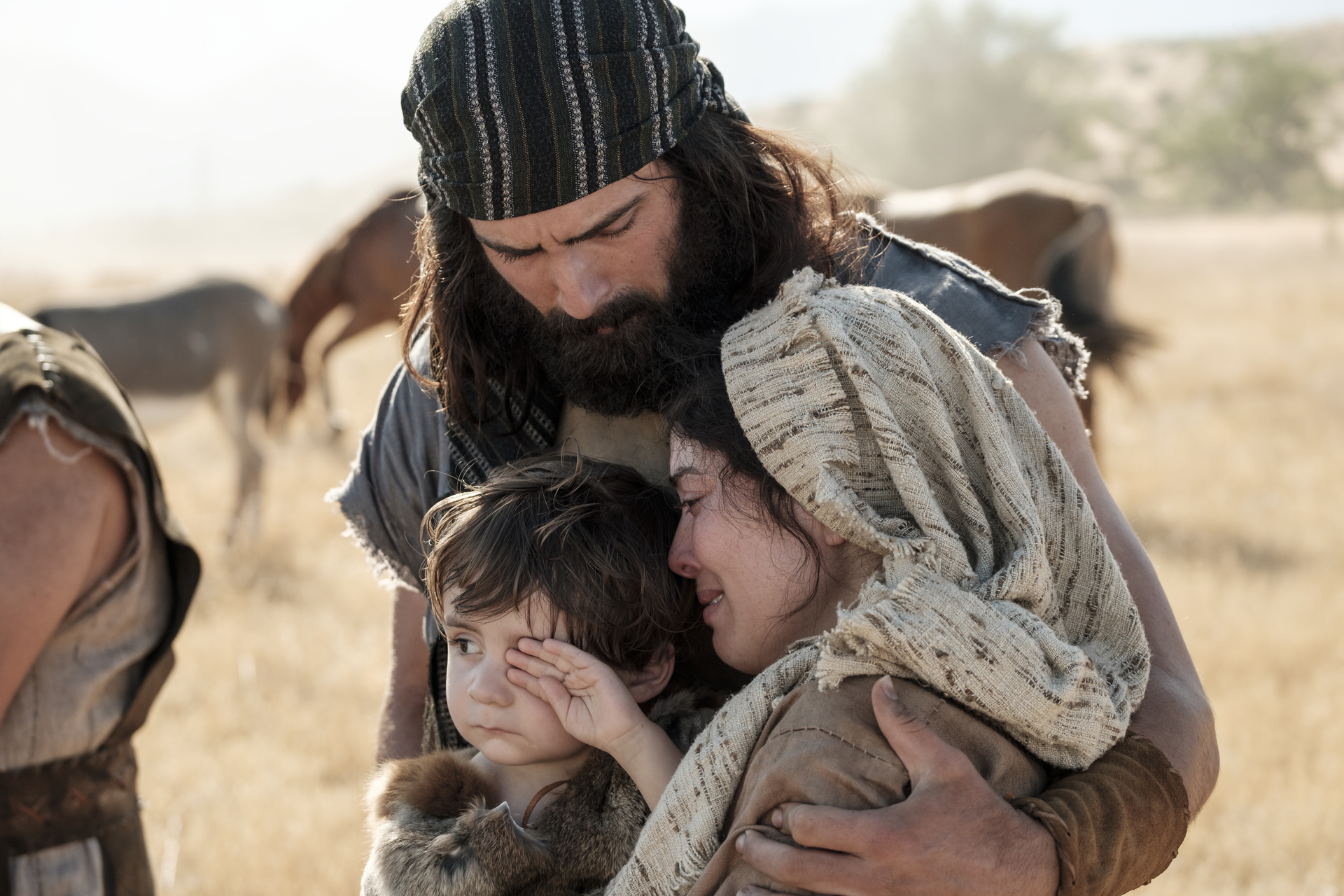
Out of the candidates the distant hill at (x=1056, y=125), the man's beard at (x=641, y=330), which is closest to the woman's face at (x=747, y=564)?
the man's beard at (x=641, y=330)

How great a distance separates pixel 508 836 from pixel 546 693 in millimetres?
208

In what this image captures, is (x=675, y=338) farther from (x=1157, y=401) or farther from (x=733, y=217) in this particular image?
(x=1157, y=401)

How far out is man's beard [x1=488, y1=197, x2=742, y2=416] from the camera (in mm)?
Answer: 1897

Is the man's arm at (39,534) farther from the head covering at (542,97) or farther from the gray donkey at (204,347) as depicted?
the gray donkey at (204,347)

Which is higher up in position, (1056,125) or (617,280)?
(617,280)

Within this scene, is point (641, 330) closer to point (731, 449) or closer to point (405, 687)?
point (731, 449)

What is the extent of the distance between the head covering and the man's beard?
187 millimetres

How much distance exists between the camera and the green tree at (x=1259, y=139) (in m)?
37.6

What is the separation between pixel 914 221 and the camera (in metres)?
8.48

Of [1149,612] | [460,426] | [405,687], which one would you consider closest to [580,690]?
[460,426]

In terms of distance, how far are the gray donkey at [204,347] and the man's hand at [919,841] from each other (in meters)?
6.42

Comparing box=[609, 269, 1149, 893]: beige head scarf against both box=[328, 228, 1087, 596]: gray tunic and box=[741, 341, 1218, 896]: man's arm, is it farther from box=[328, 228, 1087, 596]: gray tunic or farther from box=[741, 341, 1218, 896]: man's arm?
box=[328, 228, 1087, 596]: gray tunic

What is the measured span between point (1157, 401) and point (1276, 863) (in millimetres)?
7243

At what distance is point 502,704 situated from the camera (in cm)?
176
